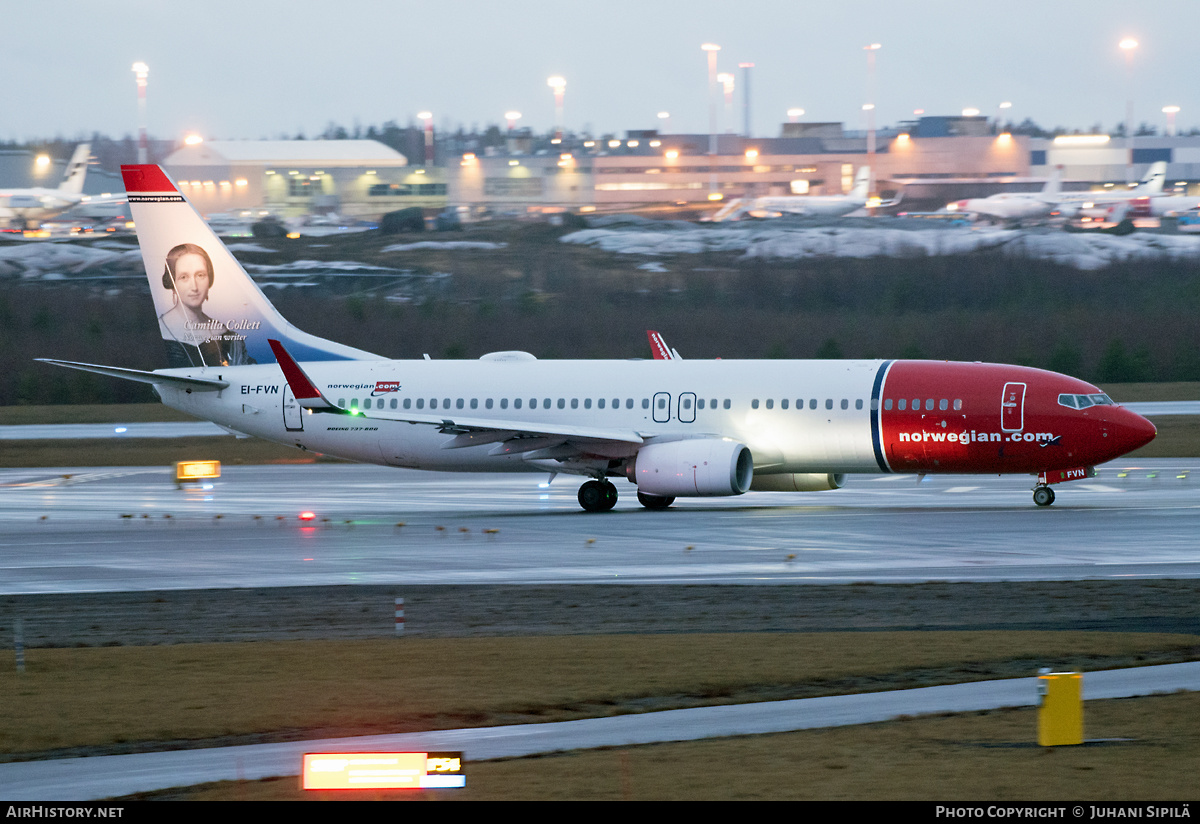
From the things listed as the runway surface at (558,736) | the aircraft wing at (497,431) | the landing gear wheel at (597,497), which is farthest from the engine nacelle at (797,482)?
the runway surface at (558,736)

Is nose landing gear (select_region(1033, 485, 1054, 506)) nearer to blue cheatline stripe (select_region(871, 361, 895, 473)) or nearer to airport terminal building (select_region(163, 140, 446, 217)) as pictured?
blue cheatline stripe (select_region(871, 361, 895, 473))

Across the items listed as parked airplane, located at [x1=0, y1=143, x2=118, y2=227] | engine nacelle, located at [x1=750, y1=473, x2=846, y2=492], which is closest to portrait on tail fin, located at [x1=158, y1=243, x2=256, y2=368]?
engine nacelle, located at [x1=750, y1=473, x2=846, y2=492]

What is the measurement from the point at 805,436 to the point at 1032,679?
20690mm

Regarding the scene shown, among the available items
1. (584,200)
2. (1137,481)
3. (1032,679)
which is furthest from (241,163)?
(1032,679)

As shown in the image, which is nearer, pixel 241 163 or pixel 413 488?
pixel 413 488

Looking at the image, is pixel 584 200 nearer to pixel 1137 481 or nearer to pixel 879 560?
pixel 1137 481

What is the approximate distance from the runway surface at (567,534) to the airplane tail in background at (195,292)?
4.16 meters

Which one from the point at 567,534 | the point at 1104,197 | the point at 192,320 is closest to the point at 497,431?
the point at 567,534

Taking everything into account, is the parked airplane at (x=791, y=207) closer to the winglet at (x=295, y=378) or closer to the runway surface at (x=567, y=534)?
the runway surface at (x=567, y=534)

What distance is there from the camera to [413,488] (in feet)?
149

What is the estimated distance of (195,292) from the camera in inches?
1706

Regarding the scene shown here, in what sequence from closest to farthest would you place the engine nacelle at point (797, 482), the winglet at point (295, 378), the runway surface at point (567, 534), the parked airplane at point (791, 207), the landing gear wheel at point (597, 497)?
the runway surface at point (567, 534)
the winglet at point (295, 378)
the landing gear wheel at point (597, 497)
the engine nacelle at point (797, 482)
the parked airplane at point (791, 207)

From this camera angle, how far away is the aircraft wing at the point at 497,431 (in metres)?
37.5
